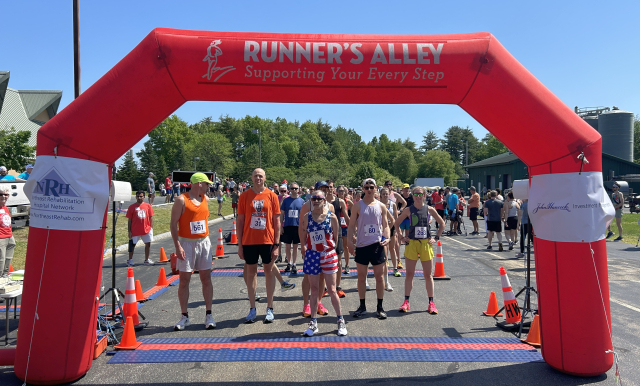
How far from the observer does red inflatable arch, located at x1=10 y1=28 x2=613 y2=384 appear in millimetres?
4246

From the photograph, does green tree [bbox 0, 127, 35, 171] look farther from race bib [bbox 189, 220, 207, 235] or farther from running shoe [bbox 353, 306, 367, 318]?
running shoe [bbox 353, 306, 367, 318]

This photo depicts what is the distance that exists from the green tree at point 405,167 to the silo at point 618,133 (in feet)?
126

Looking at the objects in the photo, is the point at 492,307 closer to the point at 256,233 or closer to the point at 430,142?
the point at 256,233

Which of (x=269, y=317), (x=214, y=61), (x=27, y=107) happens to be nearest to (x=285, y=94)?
(x=214, y=61)

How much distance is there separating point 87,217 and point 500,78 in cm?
452

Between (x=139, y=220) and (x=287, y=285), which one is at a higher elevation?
(x=139, y=220)

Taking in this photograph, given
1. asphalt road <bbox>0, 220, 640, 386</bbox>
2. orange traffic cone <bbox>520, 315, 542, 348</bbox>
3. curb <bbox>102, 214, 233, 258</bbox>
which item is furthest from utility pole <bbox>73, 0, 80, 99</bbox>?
orange traffic cone <bbox>520, 315, 542, 348</bbox>

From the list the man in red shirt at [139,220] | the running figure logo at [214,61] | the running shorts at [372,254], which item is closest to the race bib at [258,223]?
the running shorts at [372,254]

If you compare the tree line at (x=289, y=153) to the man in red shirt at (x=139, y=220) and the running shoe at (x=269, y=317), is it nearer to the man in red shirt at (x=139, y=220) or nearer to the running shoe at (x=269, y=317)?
the man in red shirt at (x=139, y=220)

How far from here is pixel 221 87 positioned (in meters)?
4.50

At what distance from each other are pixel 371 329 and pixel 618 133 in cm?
5593

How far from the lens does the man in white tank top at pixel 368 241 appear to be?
6262 mm

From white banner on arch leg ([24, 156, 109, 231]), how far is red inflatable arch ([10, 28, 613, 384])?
100mm

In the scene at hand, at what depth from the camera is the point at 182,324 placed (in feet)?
18.9
